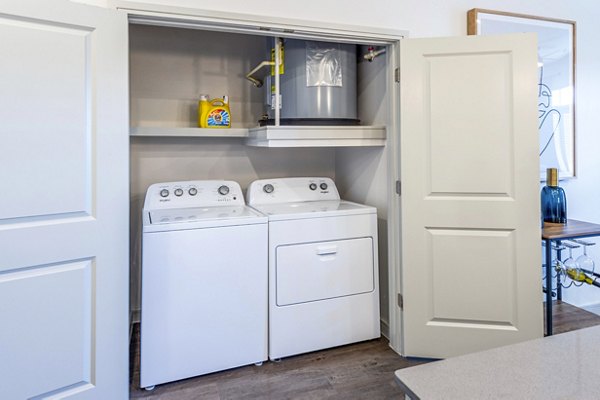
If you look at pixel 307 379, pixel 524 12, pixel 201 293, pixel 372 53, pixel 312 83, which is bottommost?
pixel 307 379

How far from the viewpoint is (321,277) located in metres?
2.41

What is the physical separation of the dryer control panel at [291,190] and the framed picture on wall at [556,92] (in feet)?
5.02

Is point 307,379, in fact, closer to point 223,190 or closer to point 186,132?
point 223,190

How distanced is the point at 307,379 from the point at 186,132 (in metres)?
1.67

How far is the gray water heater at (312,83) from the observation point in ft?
8.18

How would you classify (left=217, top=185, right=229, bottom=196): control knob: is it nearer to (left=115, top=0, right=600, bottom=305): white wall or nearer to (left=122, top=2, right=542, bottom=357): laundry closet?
(left=122, top=2, right=542, bottom=357): laundry closet

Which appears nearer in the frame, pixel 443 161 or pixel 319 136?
pixel 443 161

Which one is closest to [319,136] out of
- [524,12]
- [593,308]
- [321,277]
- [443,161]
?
[443,161]

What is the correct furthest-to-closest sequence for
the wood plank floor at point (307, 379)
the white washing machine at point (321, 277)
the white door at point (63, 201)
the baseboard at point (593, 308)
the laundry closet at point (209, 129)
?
the baseboard at point (593, 308)
the laundry closet at point (209, 129)
the white washing machine at point (321, 277)
the wood plank floor at point (307, 379)
the white door at point (63, 201)

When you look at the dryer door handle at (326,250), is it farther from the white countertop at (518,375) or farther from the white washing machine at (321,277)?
the white countertop at (518,375)

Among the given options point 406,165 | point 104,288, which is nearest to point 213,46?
point 406,165

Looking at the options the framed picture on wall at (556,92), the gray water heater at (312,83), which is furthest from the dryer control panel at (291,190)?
the framed picture on wall at (556,92)

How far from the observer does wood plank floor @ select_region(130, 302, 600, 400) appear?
2.06 metres

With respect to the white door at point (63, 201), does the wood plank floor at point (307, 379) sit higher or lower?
lower
